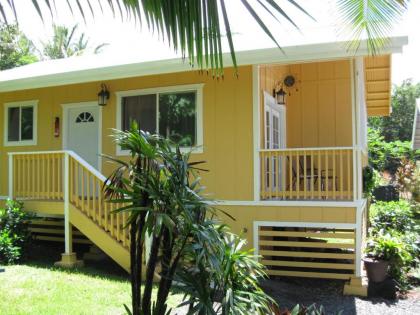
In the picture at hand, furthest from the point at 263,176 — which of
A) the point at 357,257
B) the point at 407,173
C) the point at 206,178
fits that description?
the point at 407,173

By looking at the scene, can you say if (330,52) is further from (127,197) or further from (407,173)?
(407,173)

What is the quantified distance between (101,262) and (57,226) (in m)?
2.33

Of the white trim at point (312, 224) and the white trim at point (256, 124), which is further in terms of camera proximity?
the white trim at point (256, 124)

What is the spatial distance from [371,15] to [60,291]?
5.26m

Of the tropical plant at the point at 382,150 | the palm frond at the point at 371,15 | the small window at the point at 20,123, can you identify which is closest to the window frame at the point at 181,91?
the small window at the point at 20,123

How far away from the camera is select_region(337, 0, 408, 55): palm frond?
468 cm

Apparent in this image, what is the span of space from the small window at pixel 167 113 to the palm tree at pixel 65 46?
3056 cm

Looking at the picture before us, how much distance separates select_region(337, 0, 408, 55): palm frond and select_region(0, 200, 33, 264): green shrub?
6532mm

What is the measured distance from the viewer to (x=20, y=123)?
11.0m

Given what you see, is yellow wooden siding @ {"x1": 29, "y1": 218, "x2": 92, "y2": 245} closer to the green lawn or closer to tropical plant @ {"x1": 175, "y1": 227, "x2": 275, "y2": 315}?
the green lawn

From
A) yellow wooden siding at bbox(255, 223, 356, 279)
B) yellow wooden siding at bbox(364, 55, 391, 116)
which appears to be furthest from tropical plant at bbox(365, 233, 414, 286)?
yellow wooden siding at bbox(364, 55, 391, 116)

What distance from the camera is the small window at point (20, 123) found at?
10930mm

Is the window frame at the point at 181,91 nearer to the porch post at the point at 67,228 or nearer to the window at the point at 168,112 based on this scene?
the window at the point at 168,112

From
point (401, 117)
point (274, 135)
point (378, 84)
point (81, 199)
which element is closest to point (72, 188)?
point (81, 199)
